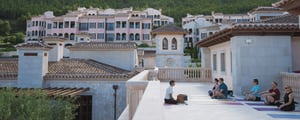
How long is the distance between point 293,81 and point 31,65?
52.4 ft

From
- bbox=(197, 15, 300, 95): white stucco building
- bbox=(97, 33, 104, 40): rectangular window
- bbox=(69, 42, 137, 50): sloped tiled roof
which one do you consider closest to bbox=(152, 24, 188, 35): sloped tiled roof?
bbox=(69, 42, 137, 50): sloped tiled roof

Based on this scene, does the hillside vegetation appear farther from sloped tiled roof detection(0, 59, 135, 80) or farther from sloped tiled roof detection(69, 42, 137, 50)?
sloped tiled roof detection(0, 59, 135, 80)

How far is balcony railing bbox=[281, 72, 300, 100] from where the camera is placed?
8887 millimetres

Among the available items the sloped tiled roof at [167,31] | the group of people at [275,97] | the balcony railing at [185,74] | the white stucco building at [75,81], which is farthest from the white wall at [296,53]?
the sloped tiled roof at [167,31]

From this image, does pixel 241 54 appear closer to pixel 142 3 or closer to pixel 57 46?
pixel 57 46

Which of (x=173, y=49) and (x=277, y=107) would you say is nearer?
(x=277, y=107)

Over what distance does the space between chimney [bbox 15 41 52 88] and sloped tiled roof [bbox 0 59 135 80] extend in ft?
2.03

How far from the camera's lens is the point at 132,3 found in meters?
101

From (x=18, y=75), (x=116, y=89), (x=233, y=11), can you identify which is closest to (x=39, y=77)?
(x=18, y=75)

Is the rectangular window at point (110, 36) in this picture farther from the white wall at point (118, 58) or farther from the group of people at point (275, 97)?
the group of people at point (275, 97)

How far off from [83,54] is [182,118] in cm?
2086

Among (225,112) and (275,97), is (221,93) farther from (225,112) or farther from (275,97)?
(225,112)

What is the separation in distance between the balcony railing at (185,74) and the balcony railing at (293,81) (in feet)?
23.2

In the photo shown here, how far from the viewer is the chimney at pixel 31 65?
57.4ft
